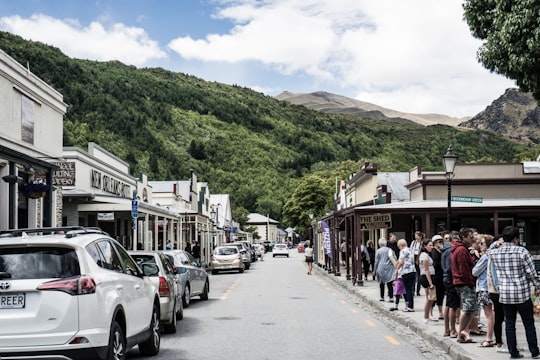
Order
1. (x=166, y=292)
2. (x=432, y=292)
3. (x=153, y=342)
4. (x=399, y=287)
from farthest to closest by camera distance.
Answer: (x=399, y=287), (x=432, y=292), (x=166, y=292), (x=153, y=342)

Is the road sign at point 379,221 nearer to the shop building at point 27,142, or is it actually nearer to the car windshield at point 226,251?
the shop building at point 27,142

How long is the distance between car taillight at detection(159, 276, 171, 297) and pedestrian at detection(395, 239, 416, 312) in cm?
542

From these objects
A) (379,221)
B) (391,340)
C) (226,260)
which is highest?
(379,221)

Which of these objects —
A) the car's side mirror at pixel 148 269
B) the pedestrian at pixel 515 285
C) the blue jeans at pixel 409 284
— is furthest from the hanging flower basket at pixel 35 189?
the pedestrian at pixel 515 285

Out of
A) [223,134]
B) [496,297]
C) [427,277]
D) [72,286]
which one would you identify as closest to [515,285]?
[496,297]

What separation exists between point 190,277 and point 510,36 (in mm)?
10704

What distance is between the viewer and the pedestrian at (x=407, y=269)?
51.7ft

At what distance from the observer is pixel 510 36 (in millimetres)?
12469

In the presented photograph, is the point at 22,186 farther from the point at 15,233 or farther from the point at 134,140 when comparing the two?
the point at 134,140

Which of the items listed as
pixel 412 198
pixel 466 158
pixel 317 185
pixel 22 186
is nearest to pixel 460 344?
pixel 22 186

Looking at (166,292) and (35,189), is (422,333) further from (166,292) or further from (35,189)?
(35,189)

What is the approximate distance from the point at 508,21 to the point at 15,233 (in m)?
8.88

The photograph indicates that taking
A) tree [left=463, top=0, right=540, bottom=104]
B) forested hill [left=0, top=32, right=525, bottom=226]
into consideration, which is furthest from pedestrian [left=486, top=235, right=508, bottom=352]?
forested hill [left=0, top=32, right=525, bottom=226]

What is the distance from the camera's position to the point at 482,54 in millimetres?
14016
